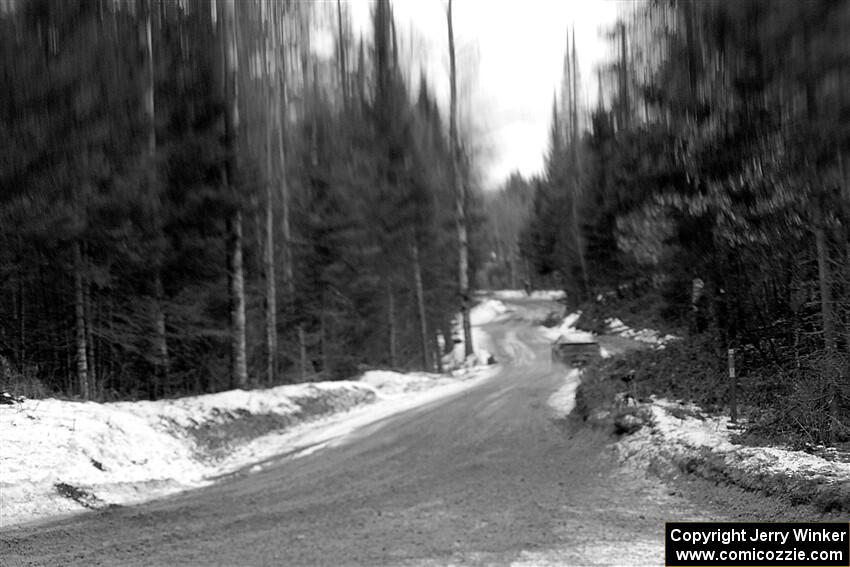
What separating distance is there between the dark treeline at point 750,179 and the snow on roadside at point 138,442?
781 cm

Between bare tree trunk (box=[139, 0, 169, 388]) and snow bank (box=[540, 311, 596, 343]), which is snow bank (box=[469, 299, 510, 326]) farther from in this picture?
bare tree trunk (box=[139, 0, 169, 388])

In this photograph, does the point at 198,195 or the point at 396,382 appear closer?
the point at 198,195

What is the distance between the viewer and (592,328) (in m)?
38.8

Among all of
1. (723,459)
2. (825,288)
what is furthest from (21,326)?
(825,288)

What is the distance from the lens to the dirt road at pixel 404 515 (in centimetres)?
620

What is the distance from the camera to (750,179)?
8938mm

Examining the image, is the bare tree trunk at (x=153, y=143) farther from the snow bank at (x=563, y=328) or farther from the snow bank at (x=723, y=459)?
the snow bank at (x=563, y=328)

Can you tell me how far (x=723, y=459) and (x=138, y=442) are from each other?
8418 millimetres

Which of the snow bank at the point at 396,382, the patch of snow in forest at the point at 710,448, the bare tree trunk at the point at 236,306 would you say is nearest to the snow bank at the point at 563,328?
the snow bank at the point at 396,382

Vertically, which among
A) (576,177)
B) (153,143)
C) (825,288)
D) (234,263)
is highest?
(576,177)

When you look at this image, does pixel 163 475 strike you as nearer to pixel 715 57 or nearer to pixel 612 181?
pixel 715 57

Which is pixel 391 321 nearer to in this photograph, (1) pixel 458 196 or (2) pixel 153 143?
(1) pixel 458 196

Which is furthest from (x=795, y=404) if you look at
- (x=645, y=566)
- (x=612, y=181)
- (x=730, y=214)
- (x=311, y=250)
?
(x=311, y=250)

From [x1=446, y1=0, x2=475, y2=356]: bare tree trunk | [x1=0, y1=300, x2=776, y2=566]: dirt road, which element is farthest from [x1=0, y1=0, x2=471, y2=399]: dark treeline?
[x1=0, y1=300, x2=776, y2=566]: dirt road
